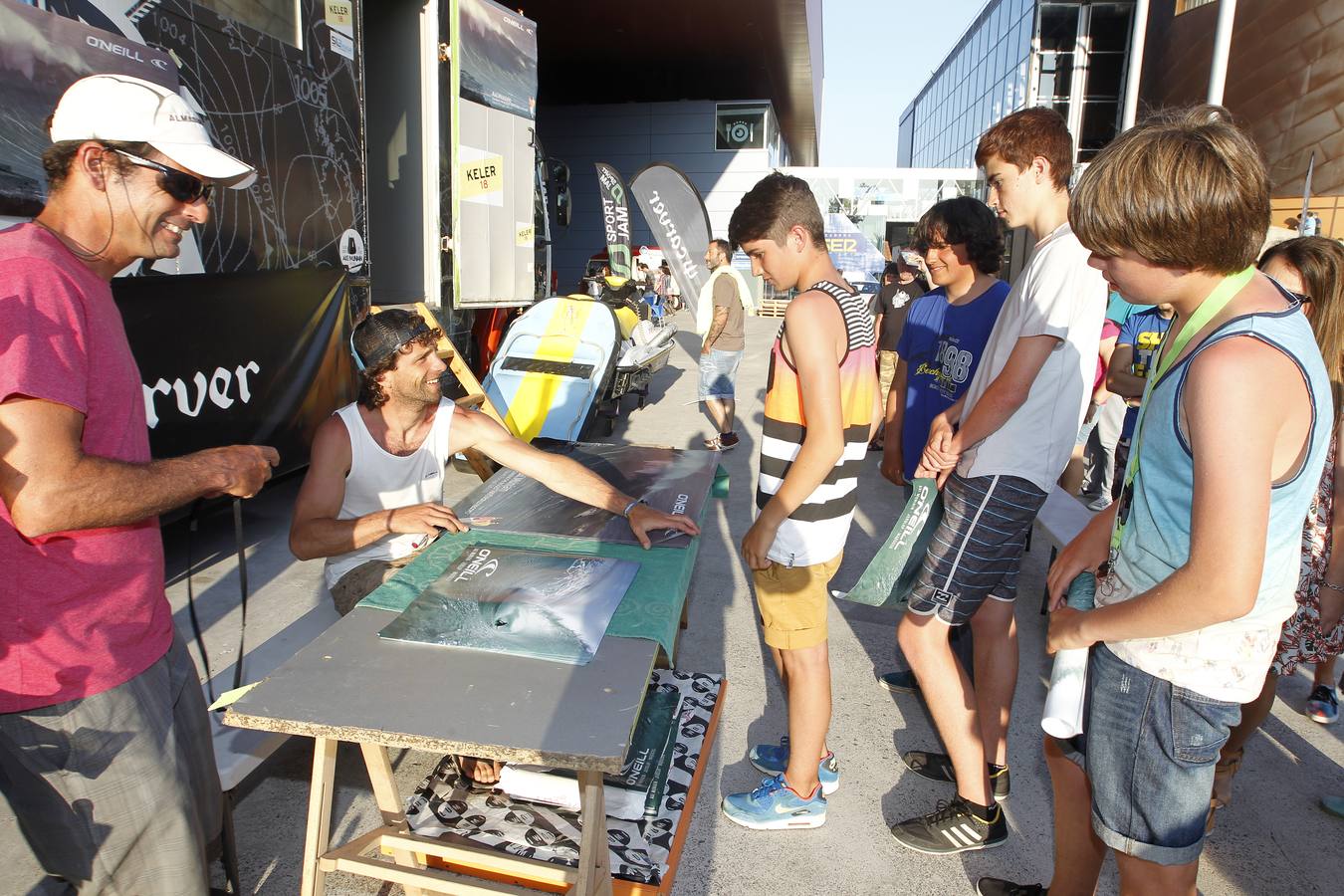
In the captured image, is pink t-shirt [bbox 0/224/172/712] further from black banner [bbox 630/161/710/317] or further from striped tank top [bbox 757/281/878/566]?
black banner [bbox 630/161/710/317]

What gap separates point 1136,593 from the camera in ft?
4.41

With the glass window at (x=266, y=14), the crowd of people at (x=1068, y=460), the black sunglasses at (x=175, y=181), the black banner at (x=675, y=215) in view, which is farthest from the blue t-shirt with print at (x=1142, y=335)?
the black banner at (x=675, y=215)

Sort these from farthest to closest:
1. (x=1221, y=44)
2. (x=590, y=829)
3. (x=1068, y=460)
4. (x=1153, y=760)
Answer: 1. (x=1221, y=44)
2. (x=1068, y=460)
3. (x=590, y=829)
4. (x=1153, y=760)

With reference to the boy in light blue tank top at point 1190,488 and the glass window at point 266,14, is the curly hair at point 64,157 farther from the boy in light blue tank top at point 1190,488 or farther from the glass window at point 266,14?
the glass window at point 266,14

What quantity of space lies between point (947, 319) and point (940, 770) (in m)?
1.57

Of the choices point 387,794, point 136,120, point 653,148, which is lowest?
point 387,794

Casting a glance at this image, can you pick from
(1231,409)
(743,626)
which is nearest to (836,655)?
(743,626)

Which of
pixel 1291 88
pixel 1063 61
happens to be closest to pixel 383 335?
pixel 1291 88

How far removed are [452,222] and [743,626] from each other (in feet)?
15.3

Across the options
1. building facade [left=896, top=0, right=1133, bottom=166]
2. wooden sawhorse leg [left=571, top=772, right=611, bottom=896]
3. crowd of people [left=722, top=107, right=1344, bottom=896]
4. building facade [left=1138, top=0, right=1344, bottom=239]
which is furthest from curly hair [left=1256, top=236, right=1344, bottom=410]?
building facade [left=896, top=0, right=1133, bottom=166]

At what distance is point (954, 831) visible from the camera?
226 centimetres

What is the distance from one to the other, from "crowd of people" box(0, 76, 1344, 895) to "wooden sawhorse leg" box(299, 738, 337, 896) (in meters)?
0.22

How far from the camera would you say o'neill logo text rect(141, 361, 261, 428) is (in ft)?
12.1

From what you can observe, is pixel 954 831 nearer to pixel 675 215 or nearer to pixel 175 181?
pixel 175 181
